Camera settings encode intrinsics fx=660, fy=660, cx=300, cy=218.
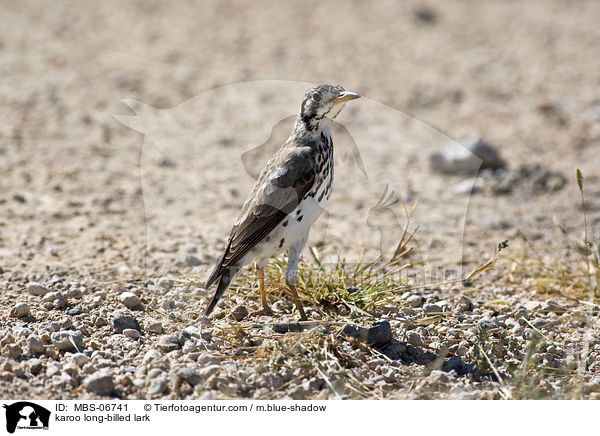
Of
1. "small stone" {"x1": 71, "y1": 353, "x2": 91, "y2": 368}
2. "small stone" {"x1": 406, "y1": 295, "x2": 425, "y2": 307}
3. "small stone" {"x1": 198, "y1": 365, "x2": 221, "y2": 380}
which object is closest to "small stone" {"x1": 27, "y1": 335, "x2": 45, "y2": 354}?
"small stone" {"x1": 71, "y1": 353, "x2": 91, "y2": 368}

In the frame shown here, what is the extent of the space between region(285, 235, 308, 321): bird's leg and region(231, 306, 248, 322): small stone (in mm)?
442

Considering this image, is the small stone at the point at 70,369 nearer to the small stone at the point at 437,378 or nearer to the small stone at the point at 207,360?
the small stone at the point at 207,360

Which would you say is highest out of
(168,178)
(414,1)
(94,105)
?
(414,1)

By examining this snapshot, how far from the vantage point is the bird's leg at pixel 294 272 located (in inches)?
187

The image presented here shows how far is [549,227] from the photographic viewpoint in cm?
710

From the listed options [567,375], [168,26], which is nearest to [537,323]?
[567,375]

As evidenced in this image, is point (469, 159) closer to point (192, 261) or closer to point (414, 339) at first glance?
point (192, 261)

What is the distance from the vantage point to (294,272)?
15.6ft

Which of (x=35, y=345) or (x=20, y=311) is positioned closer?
(x=35, y=345)

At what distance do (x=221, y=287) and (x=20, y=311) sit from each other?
4.82ft

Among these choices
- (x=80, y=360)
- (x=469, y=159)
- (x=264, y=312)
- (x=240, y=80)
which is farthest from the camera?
(x=240, y=80)

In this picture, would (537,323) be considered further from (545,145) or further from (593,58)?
(593,58)

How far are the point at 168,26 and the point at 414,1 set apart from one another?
16.3ft
